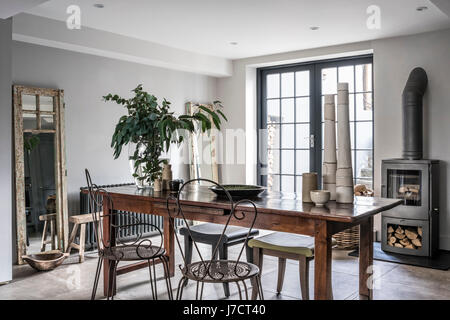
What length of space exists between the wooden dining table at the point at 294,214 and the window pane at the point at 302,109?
10.8 feet

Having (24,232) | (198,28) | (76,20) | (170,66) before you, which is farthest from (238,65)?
(24,232)

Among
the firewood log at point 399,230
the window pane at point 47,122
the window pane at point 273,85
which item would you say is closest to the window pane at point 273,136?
the window pane at point 273,85

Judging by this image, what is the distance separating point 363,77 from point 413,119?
48.0 inches

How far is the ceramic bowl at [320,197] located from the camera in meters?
2.53

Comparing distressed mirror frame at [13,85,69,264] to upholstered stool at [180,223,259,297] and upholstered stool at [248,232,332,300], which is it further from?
upholstered stool at [248,232,332,300]

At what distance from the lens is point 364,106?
588 cm

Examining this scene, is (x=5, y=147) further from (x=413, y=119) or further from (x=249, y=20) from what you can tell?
(x=413, y=119)

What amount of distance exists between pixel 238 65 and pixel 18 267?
4.18 metres

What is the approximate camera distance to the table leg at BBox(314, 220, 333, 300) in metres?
2.30

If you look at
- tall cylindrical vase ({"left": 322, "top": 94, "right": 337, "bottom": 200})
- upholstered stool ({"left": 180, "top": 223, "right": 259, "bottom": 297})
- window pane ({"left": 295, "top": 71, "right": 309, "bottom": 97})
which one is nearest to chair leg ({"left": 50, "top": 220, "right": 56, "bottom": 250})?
upholstered stool ({"left": 180, "top": 223, "right": 259, "bottom": 297})

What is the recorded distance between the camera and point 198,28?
4.93 m

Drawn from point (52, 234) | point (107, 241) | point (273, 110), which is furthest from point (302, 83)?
point (107, 241)

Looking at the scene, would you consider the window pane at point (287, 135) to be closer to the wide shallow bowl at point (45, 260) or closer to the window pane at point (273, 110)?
the window pane at point (273, 110)

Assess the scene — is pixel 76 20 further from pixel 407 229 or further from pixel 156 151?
pixel 407 229
